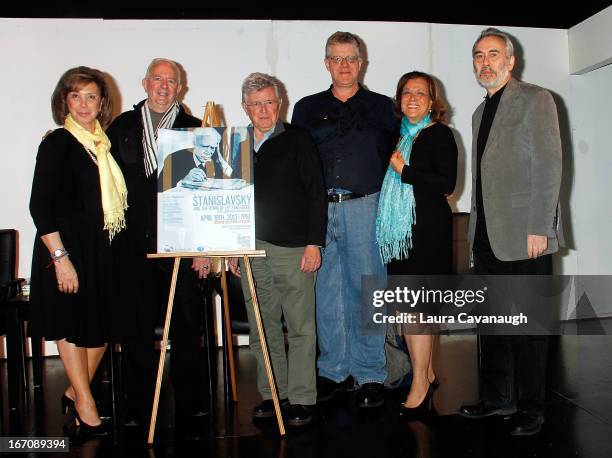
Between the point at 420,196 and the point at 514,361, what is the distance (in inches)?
36.3

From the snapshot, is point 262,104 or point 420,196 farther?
point 420,196

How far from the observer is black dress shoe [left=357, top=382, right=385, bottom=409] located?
10.8 ft

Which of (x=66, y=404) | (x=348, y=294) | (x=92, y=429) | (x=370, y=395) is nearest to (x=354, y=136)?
(x=348, y=294)

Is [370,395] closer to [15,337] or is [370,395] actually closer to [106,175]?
[106,175]

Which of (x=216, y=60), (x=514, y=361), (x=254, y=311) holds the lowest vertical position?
(x=514, y=361)

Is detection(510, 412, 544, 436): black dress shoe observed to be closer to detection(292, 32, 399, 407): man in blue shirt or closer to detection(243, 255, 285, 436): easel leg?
detection(292, 32, 399, 407): man in blue shirt

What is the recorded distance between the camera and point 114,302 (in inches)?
115

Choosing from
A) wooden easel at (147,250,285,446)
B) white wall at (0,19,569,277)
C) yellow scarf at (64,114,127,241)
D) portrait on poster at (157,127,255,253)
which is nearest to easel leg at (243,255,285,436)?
wooden easel at (147,250,285,446)

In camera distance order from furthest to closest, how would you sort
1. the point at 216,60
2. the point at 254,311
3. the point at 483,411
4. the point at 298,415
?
the point at 216,60 < the point at 483,411 < the point at 298,415 < the point at 254,311

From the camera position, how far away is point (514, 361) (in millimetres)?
3064

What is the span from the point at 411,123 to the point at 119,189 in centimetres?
144

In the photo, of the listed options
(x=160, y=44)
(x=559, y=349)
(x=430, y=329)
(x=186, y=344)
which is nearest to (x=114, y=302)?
(x=186, y=344)

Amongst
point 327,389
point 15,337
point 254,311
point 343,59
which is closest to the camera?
point 254,311

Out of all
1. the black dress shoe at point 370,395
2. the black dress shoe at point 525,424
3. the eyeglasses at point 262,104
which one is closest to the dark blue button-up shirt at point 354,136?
the eyeglasses at point 262,104
